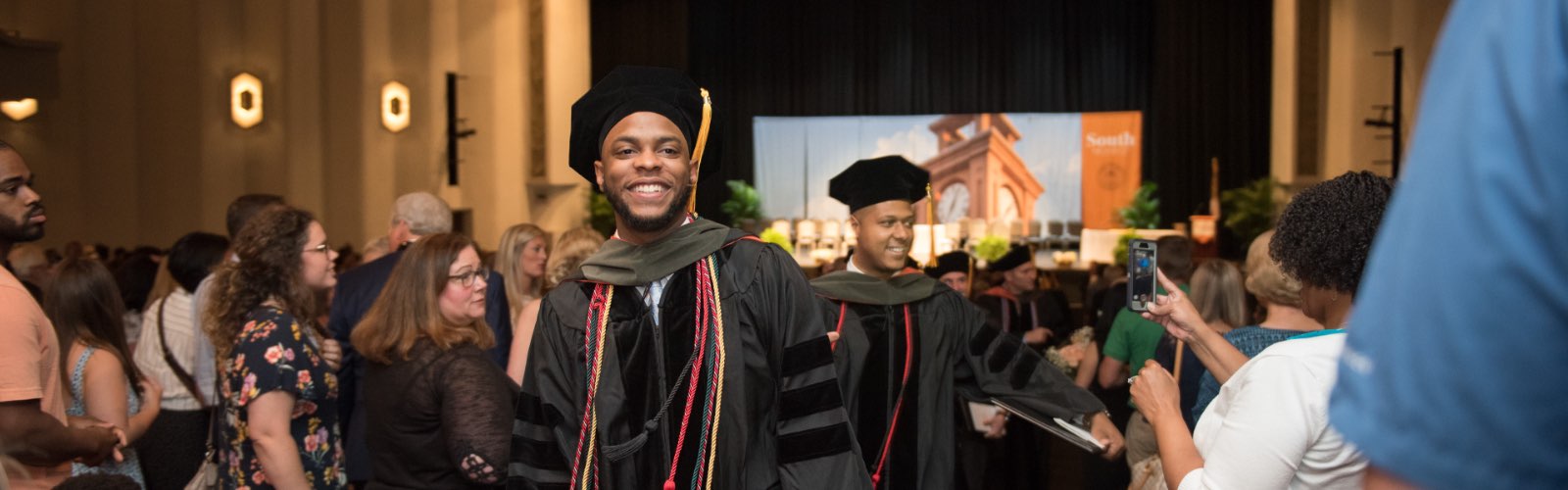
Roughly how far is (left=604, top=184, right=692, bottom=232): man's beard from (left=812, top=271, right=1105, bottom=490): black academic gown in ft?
4.67

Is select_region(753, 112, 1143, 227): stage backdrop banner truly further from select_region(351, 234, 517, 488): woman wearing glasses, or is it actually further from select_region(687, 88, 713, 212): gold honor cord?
select_region(687, 88, 713, 212): gold honor cord

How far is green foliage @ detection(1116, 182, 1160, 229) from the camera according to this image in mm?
22188

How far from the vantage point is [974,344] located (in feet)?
13.5

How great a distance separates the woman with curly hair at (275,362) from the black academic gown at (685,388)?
3.71ft

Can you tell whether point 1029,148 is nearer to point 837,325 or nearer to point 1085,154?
point 1085,154

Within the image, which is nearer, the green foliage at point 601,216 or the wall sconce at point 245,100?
the wall sconce at point 245,100

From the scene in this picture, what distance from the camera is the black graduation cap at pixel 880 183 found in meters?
4.24

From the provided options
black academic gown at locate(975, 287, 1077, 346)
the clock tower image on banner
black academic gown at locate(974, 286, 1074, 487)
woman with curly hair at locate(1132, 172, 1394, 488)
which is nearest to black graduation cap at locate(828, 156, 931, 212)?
black academic gown at locate(974, 286, 1074, 487)

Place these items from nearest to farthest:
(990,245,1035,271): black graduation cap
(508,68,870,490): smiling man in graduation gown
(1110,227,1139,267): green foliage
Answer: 1. (508,68,870,490): smiling man in graduation gown
2. (990,245,1035,271): black graduation cap
3. (1110,227,1139,267): green foliage

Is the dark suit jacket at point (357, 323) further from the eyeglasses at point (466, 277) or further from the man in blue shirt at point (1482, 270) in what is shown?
the man in blue shirt at point (1482, 270)

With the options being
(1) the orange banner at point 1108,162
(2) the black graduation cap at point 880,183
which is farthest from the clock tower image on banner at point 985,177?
(2) the black graduation cap at point 880,183

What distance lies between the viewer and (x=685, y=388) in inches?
97.3

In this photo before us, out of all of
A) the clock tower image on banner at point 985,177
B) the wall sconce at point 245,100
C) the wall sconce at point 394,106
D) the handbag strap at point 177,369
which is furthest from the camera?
the clock tower image on banner at point 985,177

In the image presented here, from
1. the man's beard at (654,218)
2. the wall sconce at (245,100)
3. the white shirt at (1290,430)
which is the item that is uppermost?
the wall sconce at (245,100)
